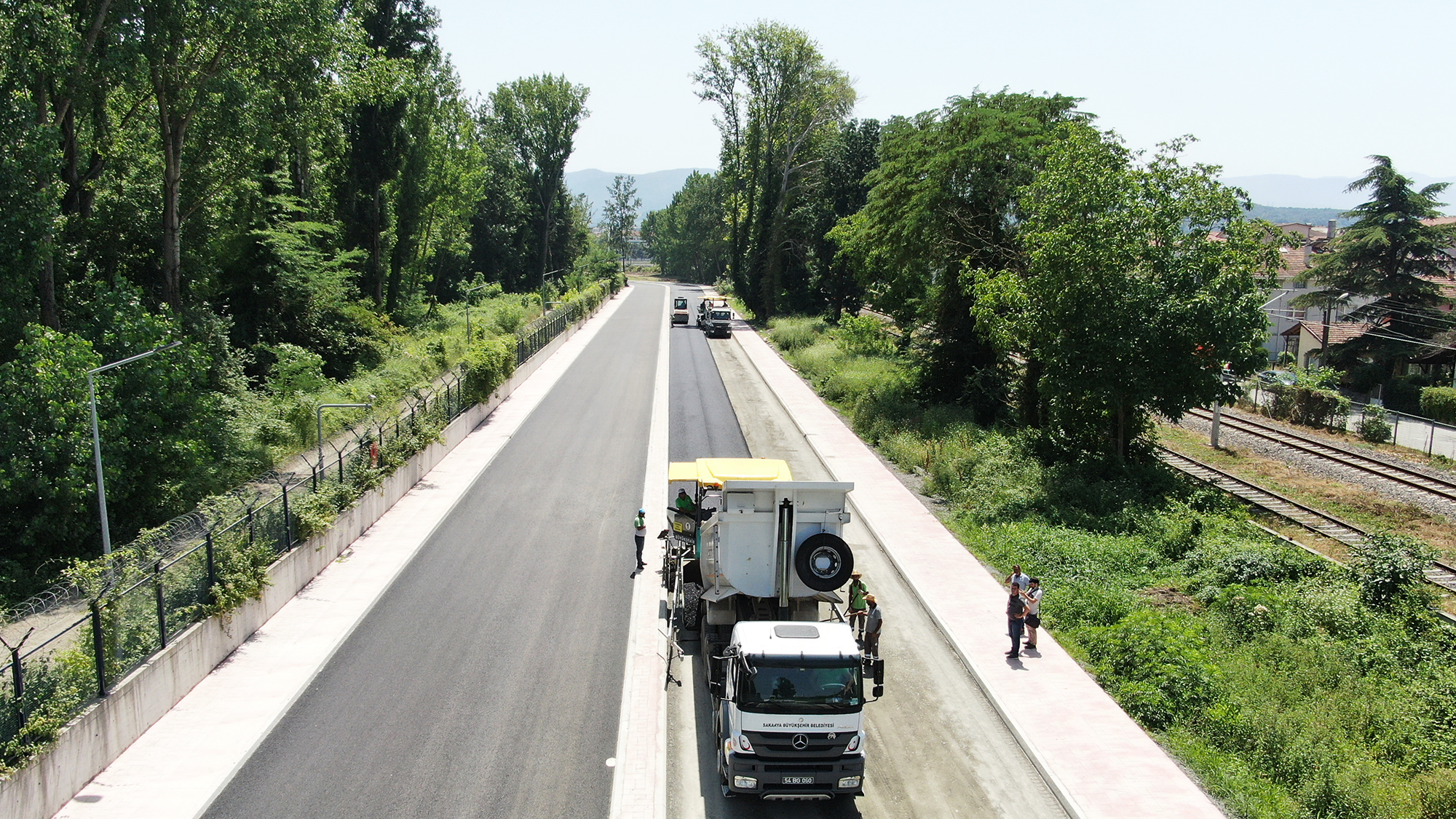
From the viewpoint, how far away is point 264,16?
982 inches

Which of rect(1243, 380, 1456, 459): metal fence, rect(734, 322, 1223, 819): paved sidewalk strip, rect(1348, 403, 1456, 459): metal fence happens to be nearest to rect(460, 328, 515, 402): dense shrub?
rect(734, 322, 1223, 819): paved sidewalk strip

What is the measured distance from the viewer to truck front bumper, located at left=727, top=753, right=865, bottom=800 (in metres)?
10.9

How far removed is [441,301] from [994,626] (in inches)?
2727

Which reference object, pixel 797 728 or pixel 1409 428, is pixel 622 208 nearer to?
pixel 1409 428

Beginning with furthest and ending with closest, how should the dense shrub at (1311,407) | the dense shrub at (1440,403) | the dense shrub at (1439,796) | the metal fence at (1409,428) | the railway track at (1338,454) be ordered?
1. the dense shrub at (1440,403)
2. the dense shrub at (1311,407)
3. the metal fence at (1409,428)
4. the railway track at (1338,454)
5. the dense shrub at (1439,796)

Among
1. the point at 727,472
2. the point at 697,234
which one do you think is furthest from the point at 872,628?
the point at 697,234

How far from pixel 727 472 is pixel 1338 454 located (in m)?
27.4

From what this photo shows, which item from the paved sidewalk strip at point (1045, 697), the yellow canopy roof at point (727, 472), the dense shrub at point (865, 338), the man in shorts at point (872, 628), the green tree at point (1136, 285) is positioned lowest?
the paved sidewalk strip at point (1045, 697)

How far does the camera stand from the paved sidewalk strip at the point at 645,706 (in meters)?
11.7

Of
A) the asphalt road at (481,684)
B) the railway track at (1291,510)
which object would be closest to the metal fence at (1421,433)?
the railway track at (1291,510)

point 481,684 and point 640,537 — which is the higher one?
point 640,537

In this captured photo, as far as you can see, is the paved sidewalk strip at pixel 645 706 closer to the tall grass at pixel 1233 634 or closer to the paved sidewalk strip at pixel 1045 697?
the paved sidewalk strip at pixel 1045 697

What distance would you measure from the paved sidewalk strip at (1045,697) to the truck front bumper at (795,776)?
2980 mm

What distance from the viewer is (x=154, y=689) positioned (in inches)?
517
